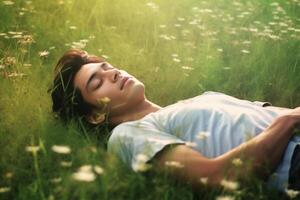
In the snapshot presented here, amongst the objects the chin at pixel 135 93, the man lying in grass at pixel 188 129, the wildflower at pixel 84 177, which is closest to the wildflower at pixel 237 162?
the man lying in grass at pixel 188 129

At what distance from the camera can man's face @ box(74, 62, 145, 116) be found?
9.78ft

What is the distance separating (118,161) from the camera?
2.61 metres

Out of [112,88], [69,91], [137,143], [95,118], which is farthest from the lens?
[69,91]

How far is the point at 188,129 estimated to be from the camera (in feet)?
8.91

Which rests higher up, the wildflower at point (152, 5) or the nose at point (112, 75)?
the nose at point (112, 75)

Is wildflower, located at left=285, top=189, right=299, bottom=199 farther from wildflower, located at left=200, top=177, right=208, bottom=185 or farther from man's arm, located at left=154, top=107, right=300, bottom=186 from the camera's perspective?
wildflower, located at left=200, top=177, right=208, bottom=185

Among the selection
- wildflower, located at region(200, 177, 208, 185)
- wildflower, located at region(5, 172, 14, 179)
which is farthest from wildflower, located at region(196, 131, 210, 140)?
wildflower, located at region(5, 172, 14, 179)

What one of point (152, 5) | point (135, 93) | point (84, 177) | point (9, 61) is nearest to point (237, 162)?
point (84, 177)

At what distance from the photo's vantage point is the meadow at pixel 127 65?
2412 millimetres

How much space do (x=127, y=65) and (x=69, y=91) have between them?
109 centimetres

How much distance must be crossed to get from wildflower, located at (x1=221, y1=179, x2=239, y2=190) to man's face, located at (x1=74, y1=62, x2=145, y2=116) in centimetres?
83

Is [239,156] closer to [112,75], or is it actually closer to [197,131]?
[197,131]

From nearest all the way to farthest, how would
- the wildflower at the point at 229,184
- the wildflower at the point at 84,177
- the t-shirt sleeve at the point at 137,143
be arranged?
1. the wildflower at the point at 84,177
2. the wildflower at the point at 229,184
3. the t-shirt sleeve at the point at 137,143

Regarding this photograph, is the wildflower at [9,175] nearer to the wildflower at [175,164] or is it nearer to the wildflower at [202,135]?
the wildflower at [175,164]
